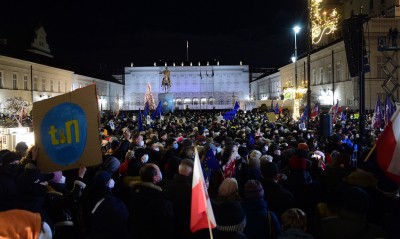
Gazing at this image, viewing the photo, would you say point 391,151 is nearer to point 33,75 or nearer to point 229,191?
point 229,191

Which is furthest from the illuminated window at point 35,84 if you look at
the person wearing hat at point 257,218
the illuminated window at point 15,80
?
the person wearing hat at point 257,218

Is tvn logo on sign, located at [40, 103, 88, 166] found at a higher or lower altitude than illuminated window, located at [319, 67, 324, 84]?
lower

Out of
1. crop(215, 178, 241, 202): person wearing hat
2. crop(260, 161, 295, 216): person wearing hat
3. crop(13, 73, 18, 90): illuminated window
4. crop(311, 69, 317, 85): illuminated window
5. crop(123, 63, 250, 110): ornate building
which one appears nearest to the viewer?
crop(215, 178, 241, 202): person wearing hat

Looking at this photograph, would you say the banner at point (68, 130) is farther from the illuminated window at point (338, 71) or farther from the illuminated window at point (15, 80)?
the illuminated window at point (15, 80)

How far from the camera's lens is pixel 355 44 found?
958 centimetres

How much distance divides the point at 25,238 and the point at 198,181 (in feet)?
4.71

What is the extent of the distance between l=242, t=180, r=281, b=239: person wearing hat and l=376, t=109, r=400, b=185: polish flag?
1235 mm

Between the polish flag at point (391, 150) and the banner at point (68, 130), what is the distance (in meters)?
3.33

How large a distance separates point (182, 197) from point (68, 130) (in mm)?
1890

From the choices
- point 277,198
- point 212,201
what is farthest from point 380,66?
point 212,201

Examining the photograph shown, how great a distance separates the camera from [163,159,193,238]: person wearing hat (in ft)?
15.5

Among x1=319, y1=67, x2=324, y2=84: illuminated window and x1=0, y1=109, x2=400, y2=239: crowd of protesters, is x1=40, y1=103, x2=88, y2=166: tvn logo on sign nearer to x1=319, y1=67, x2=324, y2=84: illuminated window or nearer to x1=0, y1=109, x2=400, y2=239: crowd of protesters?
x1=0, y1=109, x2=400, y2=239: crowd of protesters

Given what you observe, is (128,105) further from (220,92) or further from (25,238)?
(25,238)

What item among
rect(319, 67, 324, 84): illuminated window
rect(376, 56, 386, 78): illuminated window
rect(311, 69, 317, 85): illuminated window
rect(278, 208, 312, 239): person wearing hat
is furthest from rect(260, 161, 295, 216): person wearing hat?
rect(311, 69, 317, 85): illuminated window
